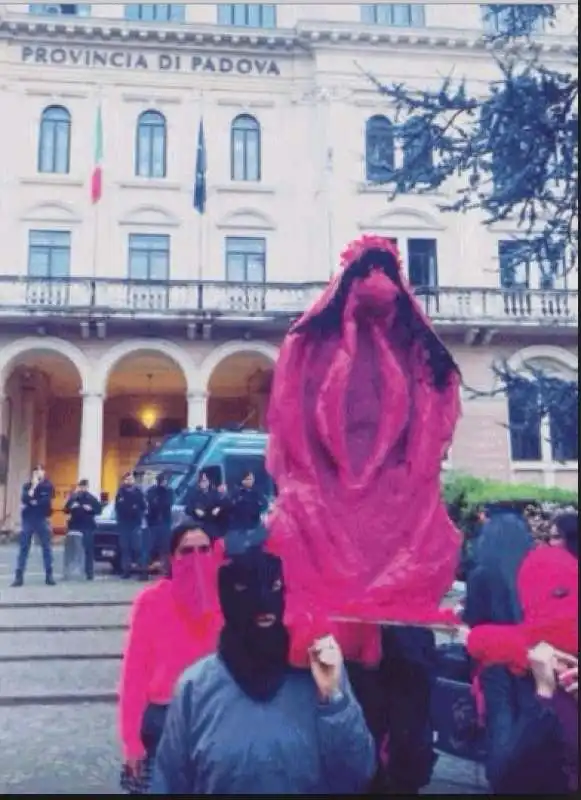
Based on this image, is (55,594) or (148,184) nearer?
(55,594)

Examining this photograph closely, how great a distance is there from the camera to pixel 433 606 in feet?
10.1

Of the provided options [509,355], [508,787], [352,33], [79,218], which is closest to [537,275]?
[509,355]

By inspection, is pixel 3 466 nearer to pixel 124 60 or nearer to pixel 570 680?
pixel 124 60

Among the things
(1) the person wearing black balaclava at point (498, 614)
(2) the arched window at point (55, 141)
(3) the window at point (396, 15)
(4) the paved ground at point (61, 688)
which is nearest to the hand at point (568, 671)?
(1) the person wearing black balaclava at point (498, 614)

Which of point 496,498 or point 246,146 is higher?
point 246,146

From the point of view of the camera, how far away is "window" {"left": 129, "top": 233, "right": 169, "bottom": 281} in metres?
12.1

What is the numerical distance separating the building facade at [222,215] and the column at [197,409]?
0.12ft

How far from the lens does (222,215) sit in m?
11.2

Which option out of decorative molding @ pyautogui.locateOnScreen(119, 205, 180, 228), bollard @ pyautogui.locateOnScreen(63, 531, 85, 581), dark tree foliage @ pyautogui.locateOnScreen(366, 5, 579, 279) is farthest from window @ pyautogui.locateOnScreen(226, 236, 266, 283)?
bollard @ pyautogui.locateOnScreen(63, 531, 85, 581)

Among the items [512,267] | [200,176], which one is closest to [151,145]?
[200,176]

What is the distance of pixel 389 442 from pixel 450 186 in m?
2.65

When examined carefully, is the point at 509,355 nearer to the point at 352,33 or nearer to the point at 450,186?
the point at 450,186

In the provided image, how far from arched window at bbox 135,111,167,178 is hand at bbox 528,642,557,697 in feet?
25.7

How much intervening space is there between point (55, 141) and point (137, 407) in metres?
4.55
